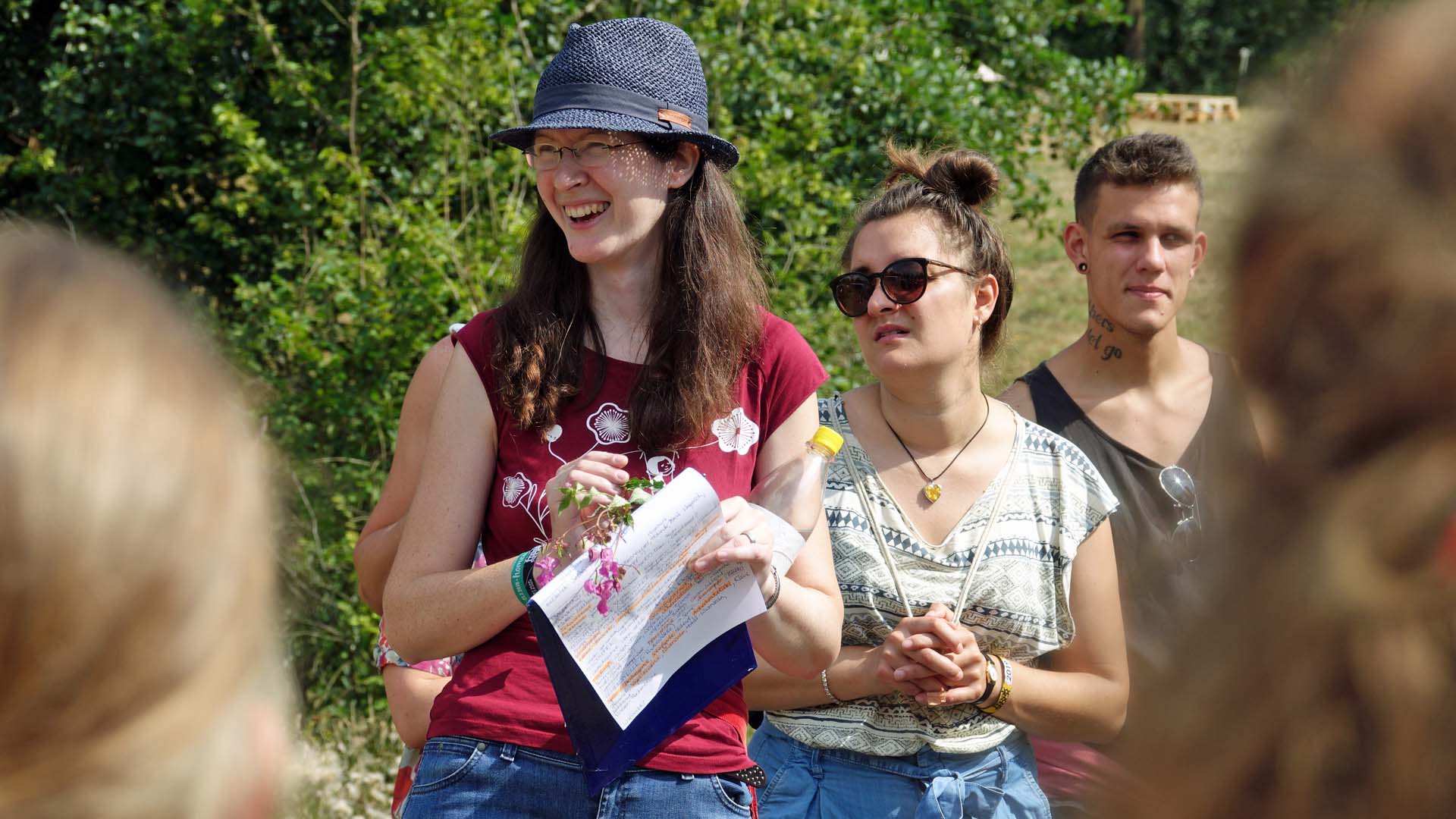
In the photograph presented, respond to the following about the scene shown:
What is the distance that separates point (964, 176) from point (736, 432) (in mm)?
1199

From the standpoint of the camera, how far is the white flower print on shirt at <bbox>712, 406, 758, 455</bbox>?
2.55 m

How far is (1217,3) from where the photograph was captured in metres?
22.4

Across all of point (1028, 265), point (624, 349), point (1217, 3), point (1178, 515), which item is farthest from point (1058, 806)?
→ point (1217, 3)

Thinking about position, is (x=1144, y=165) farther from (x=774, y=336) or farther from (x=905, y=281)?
(x=774, y=336)

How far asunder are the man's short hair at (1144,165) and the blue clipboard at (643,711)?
1.99 meters

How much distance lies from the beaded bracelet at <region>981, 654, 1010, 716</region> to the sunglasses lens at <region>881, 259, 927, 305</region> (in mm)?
871

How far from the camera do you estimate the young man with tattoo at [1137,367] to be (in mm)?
3309

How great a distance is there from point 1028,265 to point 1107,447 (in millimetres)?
7741

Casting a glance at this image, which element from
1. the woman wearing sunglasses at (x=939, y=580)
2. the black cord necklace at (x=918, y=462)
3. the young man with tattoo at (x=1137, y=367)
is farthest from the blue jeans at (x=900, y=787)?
the black cord necklace at (x=918, y=462)

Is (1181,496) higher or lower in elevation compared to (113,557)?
lower

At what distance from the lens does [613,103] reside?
2.64m

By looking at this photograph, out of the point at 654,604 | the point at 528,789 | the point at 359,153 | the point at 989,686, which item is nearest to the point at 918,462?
the point at 989,686

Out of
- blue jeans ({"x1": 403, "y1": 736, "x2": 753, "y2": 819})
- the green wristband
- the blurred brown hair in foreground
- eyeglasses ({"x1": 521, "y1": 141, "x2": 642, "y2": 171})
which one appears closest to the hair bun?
eyeglasses ({"x1": 521, "y1": 141, "x2": 642, "y2": 171})

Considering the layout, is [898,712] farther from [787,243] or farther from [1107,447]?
[787,243]
